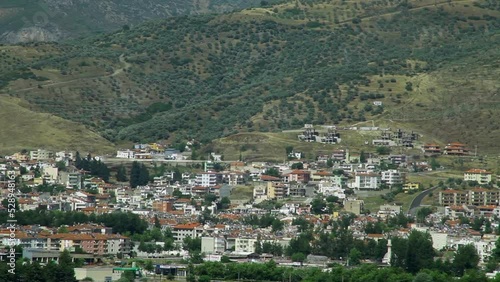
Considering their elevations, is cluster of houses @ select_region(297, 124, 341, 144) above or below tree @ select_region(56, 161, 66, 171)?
above

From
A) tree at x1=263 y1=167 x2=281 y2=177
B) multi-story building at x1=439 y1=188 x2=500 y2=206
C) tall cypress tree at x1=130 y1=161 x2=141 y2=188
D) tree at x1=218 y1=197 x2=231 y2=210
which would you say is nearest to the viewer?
multi-story building at x1=439 y1=188 x2=500 y2=206

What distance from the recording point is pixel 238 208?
12519 centimetres

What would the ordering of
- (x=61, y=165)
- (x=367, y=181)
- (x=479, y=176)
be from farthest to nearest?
(x=61, y=165), (x=367, y=181), (x=479, y=176)

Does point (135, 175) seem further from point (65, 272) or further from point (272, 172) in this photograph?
point (65, 272)

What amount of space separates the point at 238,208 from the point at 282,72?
59.9 meters

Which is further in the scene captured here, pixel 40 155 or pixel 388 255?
pixel 40 155

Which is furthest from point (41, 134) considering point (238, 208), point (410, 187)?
point (410, 187)

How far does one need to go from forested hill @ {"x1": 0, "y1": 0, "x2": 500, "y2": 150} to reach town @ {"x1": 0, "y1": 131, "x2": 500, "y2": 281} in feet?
23.9

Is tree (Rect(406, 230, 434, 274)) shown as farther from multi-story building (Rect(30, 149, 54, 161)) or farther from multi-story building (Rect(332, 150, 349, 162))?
multi-story building (Rect(30, 149, 54, 161))

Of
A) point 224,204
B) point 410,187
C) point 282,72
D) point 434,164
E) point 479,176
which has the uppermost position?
point 282,72

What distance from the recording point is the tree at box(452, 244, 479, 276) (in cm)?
9631

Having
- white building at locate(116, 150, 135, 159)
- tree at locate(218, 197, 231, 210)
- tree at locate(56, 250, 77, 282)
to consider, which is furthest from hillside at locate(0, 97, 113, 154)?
tree at locate(56, 250, 77, 282)

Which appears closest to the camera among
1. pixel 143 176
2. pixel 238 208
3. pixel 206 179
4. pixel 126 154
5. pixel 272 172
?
pixel 238 208

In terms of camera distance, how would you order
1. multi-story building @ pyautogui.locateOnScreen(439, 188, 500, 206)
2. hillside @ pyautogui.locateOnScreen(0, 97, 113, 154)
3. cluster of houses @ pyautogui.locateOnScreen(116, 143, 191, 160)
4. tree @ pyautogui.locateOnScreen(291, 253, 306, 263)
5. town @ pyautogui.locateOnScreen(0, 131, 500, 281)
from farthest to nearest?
hillside @ pyautogui.locateOnScreen(0, 97, 113, 154), cluster of houses @ pyautogui.locateOnScreen(116, 143, 191, 160), multi-story building @ pyautogui.locateOnScreen(439, 188, 500, 206), town @ pyautogui.locateOnScreen(0, 131, 500, 281), tree @ pyautogui.locateOnScreen(291, 253, 306, 263)
